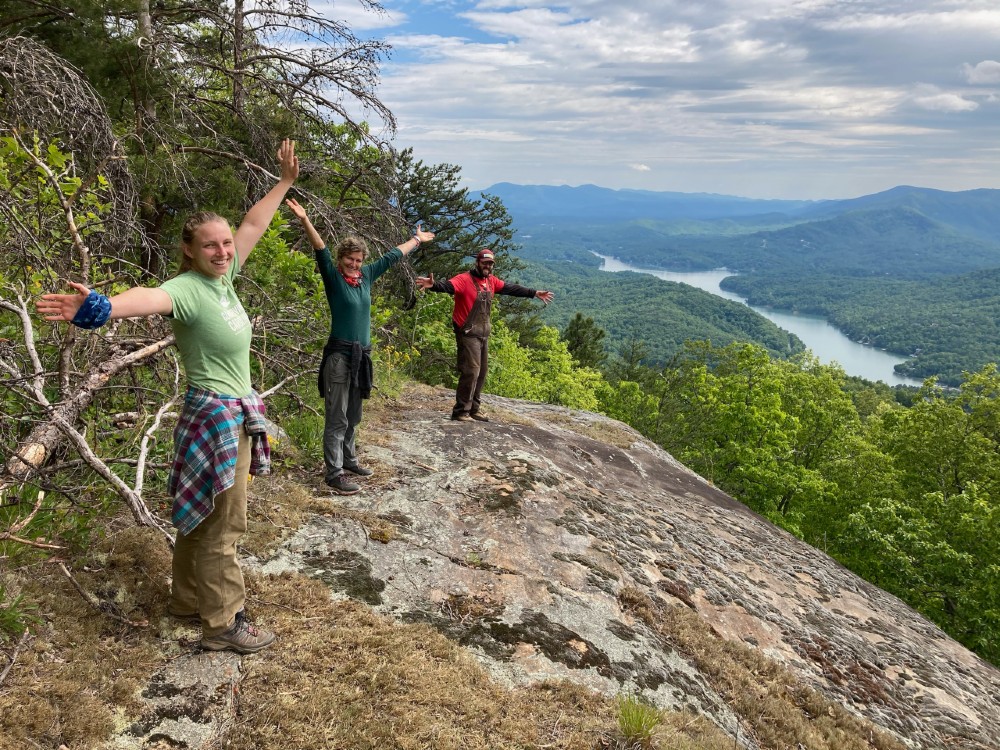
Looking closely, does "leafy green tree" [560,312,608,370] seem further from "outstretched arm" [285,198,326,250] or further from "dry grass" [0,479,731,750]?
"dry grass" [0,479,731,750]

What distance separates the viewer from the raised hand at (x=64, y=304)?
2021 mm

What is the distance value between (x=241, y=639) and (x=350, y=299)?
2857mm

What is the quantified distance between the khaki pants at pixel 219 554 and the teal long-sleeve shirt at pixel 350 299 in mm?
2249

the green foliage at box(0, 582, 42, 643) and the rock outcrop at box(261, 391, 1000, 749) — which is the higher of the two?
the green foliage at box(0, 582, 42, 643)

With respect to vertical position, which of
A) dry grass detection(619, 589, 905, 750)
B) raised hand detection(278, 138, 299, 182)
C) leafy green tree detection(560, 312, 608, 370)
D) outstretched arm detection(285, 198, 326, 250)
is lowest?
leafy green tree detection(560, 312, 608, 370)

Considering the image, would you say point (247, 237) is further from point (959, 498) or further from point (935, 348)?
point (935, 348)

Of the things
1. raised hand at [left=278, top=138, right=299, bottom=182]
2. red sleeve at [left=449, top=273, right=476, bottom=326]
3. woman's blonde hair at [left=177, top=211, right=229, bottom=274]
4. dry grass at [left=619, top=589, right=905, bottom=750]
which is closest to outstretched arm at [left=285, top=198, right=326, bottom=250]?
raised hand at [left=278, top=138, right=299, bottom=182]

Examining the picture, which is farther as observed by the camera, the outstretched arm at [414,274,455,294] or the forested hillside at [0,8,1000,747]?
the outstretched arm at [414,274,455,294]

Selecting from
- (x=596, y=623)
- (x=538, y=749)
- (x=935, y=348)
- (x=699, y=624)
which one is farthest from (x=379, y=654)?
(x=935, y=348)

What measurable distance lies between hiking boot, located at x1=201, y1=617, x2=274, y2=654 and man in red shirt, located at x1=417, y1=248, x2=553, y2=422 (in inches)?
186

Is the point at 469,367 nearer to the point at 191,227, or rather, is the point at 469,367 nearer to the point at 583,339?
the point at 191,227

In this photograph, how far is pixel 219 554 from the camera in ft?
9.76

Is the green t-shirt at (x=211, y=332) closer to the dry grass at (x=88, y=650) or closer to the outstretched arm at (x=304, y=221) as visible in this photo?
the outstretched arm at (x=304, y=221)

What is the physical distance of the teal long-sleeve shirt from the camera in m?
5.02
